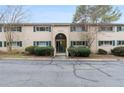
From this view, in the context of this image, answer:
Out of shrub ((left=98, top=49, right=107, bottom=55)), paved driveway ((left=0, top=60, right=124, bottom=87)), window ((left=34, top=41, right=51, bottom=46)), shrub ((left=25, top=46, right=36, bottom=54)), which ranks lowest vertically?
paved driveway ((left=0, top=60, right=124, bottom=87))

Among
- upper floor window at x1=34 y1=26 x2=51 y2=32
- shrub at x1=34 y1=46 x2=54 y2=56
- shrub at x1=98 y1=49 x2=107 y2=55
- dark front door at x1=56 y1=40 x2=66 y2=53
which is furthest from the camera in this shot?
dark front door at x1=56 y1=40 x2=66 y2=53

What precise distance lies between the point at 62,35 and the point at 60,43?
1165 mm

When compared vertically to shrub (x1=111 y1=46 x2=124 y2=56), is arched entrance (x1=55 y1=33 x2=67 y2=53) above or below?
above

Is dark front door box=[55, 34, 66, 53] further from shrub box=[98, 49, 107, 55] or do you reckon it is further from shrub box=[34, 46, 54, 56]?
shrub box=[98, 49, 107, 55]

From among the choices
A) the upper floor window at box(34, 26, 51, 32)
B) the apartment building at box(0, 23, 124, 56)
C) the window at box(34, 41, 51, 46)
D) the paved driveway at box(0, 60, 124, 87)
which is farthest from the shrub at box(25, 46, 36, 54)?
the paved driveway at box(0, 60, 124, 87)

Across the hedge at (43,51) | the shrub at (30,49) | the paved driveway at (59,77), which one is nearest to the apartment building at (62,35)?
the shrub at (30,49)

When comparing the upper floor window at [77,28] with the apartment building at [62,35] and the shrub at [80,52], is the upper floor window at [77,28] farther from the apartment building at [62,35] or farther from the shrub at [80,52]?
the shrub at [80,52]

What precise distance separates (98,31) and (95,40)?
4.22ft

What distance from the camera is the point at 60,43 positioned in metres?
29.6

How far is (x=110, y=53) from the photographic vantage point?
1137 inches

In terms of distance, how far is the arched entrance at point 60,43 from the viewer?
2939cm

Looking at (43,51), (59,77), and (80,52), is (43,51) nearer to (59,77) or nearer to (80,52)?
(80,52)

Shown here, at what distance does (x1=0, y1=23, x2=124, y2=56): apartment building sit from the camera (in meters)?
28.5

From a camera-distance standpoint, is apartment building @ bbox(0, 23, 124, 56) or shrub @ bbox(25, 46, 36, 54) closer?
shrub @ bbox(25, 46, 36, 54)
